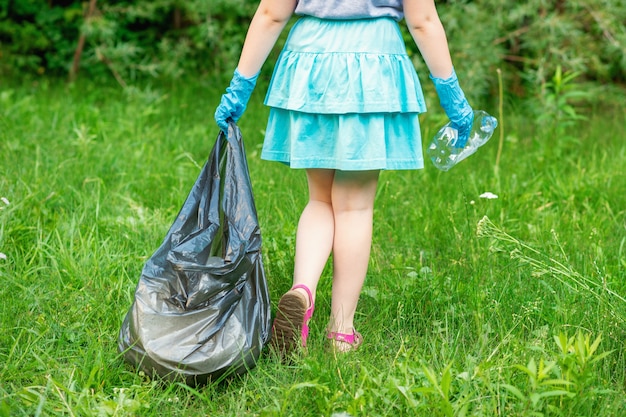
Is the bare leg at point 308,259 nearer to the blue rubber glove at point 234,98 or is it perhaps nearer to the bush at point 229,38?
the blue rubber glove at point 234,98

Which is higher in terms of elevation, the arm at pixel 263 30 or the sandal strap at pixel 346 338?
the arm at pixel 263 30

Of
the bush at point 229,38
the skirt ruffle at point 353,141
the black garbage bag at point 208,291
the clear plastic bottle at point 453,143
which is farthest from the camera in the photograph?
the bush at point 229,38

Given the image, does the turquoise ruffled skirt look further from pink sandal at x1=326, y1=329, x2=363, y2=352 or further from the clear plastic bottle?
pink sandal at x1=326, y1=329, x2=363, y2=352

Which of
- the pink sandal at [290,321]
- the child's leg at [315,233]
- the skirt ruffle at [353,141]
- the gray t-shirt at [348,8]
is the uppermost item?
the gray t-shirt at [348,8]

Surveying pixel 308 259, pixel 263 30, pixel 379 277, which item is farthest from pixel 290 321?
pixel 263 30

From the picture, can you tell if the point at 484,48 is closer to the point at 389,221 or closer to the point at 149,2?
the point at 389,221

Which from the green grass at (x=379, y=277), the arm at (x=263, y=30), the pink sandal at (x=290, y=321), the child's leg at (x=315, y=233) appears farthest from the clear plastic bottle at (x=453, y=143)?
the pink sandal at (x=290, y=321)

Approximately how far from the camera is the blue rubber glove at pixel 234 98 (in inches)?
107

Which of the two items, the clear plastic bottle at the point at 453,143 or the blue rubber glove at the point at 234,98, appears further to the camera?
the clear plastic bottle at the point at 453,143

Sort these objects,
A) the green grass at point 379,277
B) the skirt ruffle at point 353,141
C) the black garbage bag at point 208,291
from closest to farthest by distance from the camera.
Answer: the green grass at point 379,277
the black garbage bag at point 208,291
the skirt ruffle at point 353,141

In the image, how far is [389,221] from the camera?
3857 millimetres

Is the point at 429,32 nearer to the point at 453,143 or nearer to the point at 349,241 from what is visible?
the point at 453,143

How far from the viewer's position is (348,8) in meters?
2.55

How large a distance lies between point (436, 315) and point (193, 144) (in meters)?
2.53
